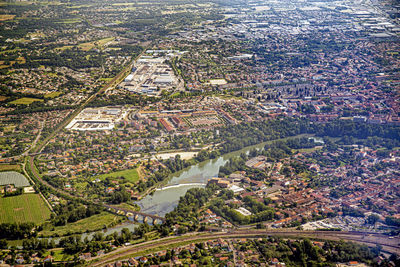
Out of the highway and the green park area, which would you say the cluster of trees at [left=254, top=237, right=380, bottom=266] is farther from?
the green park area

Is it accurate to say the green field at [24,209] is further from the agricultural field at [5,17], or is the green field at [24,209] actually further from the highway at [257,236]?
the agricultural field at [5,17]

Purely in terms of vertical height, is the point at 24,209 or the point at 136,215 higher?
the point at 24,209

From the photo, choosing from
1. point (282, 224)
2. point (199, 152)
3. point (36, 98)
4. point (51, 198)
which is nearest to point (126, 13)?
point (36, 98)

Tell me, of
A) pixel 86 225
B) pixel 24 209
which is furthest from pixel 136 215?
pixel 24 209

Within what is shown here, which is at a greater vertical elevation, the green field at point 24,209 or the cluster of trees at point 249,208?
the green field at point 24,209

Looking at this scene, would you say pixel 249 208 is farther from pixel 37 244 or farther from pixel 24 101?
pixel 24 101

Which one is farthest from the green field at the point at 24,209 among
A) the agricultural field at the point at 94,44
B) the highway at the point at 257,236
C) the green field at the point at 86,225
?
the agricultural field at the point at 94,44
